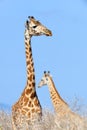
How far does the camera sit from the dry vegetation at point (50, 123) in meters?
12.2

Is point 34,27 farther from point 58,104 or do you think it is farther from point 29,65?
point 58,104

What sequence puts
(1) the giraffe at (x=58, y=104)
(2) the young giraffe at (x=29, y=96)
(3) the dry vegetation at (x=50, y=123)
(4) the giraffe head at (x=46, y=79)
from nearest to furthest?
1. (3) the dry vegetation at (x=50, y=123)
2. (1) the giraffe at (x=58, y=104)
3. (2) the young giraffe at (x=29, y=96)
4. (4) the giraffe head at (x=46, y=79)

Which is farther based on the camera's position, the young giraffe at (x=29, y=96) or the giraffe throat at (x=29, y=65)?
the giraffe throat at (x=29, y=65)

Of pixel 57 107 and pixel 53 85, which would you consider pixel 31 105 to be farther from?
pixel 53 85

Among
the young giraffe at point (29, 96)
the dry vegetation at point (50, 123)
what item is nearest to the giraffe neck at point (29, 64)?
the young giraffe at point (29, 96)

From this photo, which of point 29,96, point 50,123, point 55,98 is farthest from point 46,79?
point 50,123

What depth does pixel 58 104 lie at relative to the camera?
15711mm

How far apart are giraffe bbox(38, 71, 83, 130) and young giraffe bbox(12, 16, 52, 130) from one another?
1.83ft

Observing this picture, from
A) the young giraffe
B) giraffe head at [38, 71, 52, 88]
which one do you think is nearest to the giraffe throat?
the young giraffe

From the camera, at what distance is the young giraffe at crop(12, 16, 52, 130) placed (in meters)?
13.9

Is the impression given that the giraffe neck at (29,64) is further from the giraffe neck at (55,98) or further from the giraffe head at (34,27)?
the giraffe neck at (55,98)

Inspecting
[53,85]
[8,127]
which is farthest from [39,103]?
[53,85]

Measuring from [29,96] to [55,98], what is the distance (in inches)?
74.0

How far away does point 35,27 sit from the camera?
49.3 feet
